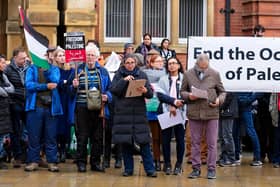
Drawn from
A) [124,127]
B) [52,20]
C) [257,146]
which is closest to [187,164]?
[257,146]

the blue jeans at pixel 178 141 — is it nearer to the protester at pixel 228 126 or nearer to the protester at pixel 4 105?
the protester at pixel 228 126

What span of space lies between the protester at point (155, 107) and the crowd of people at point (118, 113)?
0.05 feet

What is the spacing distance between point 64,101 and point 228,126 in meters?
2.94

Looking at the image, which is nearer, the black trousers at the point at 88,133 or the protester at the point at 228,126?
the black trousers at the point at 88,133

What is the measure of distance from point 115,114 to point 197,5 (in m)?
7.91

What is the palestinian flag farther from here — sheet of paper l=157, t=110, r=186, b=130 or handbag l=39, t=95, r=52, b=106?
sheet of paper l=157, t=110, r=186, b=130

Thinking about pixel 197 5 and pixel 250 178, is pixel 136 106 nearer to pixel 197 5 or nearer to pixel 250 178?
pixel 250 178

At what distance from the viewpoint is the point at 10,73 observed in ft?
46.4

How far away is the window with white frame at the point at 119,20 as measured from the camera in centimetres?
1995

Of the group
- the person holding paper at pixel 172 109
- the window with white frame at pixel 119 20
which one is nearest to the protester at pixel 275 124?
the person holding paper at pixel 172 109

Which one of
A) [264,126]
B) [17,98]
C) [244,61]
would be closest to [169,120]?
[244,61]

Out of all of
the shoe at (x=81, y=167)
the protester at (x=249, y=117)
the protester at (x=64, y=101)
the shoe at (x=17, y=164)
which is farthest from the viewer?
the protester at (x=249, y=117)

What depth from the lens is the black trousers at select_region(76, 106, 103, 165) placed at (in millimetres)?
13484

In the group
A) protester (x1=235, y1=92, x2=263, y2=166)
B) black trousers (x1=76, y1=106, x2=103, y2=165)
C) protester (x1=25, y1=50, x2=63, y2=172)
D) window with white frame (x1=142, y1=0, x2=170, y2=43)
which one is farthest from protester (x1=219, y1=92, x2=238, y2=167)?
window with white frame (x1=142, y1=0, x2=170, y2=43)
